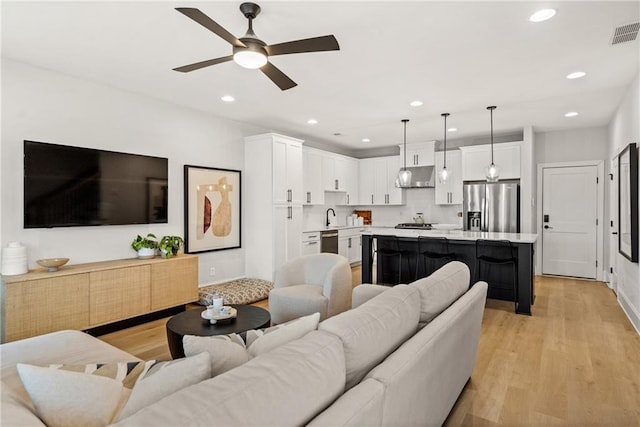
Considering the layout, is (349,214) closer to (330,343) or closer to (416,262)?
(416,262)

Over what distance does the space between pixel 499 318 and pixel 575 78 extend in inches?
109

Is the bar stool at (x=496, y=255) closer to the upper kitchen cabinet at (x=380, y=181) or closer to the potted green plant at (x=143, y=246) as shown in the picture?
the upper kitchen cabinet at (x=380, y=181)

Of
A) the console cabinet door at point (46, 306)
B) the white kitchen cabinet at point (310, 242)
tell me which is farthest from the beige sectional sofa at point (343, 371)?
the white kitchen cabinet at point (310, 242)

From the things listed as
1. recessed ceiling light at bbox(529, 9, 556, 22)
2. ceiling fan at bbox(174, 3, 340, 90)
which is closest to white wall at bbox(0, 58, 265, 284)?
ceiling fan at bbox(174, 3, 340, 90)

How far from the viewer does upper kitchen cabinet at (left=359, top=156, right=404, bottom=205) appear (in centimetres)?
775

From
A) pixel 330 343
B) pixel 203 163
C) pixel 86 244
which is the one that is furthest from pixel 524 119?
pixel 86 244

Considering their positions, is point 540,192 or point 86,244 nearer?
point 86,244

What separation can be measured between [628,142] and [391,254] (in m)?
3.15

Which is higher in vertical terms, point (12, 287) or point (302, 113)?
point (302, 113)

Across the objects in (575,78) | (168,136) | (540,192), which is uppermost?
(575,78)

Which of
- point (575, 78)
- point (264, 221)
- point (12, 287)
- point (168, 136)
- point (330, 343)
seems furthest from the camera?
point (264, 221)

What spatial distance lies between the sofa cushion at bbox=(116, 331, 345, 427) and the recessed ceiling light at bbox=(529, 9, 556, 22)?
2726mm

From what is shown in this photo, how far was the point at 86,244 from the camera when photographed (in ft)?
12.7

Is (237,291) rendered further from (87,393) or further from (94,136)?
(87,393)
